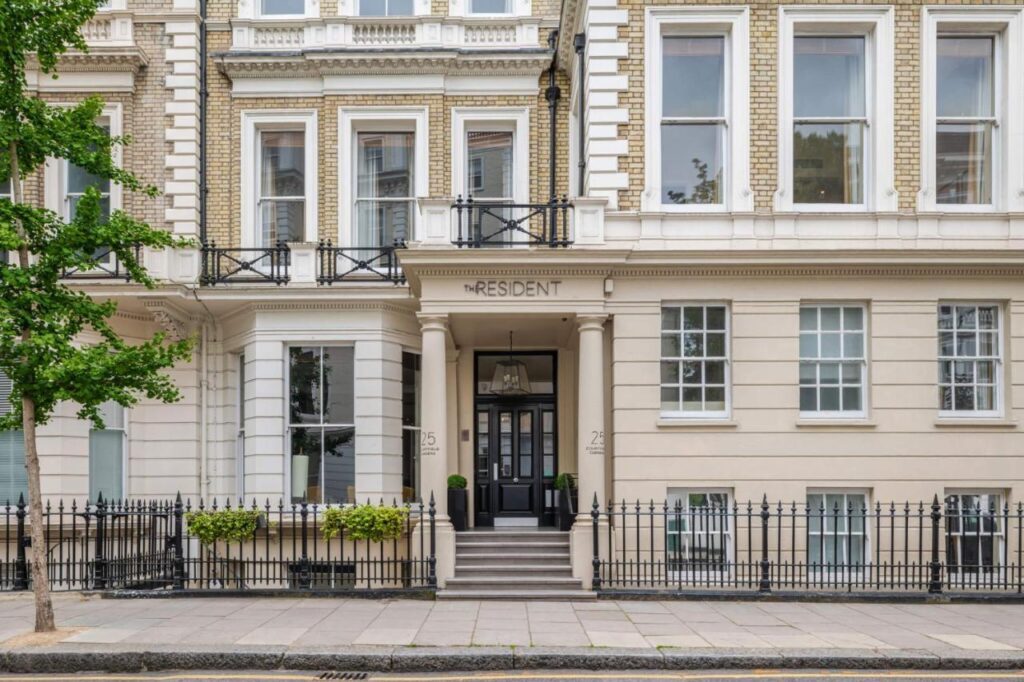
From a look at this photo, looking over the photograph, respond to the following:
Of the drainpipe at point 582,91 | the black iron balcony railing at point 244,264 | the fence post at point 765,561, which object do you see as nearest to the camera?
the fence post at point 765,561

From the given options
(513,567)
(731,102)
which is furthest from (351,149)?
(513,567)

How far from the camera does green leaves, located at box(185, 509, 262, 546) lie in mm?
14008

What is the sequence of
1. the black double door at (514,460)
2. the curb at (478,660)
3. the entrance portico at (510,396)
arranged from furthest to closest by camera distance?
the black double door at (514,460), the entrance portico at (510,396), the curb at (478,660)

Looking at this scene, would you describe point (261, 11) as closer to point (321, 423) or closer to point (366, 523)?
point (321, 423)

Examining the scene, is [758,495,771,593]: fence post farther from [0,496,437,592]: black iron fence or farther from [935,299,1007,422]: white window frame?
[0,496,437,592]: black iron fence

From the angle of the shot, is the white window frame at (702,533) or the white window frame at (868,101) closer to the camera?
the white window frame at (702,533)

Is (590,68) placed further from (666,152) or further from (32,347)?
(32,347)

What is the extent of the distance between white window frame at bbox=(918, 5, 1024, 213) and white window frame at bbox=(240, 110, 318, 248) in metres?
10.6

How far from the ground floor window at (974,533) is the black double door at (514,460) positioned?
678 cm

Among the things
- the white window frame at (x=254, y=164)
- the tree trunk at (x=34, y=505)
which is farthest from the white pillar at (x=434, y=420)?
the tree trunk at (x=34, y=505)

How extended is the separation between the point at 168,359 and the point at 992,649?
9.85 m

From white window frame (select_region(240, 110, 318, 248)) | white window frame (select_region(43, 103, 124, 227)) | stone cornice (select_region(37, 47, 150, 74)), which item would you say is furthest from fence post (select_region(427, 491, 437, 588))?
stone cornice (select_region(37, 47, 150, 74))

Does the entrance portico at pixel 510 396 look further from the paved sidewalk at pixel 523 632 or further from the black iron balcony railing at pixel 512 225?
the paved sidewalk at pixel 523 632

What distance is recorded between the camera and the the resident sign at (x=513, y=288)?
14.1 meters
